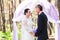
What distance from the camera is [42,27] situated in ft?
5.26

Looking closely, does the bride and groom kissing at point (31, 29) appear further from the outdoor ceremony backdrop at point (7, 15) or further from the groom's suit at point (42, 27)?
the outdoor ceremony backdrop at point (7, 15)

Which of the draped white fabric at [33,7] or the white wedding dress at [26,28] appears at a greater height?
the draped white fabric at [33,7]

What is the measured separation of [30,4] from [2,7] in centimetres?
30

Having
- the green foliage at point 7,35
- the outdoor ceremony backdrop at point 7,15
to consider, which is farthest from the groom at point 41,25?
the green foliage at point 7,35

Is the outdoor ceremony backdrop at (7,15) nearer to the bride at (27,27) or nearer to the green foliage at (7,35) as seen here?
the green foliage at (7,35)

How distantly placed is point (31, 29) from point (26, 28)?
5 centimetres

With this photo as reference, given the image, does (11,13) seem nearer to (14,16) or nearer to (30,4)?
(14,16)

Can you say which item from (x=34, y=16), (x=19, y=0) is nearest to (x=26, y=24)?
(x=34, y=16)

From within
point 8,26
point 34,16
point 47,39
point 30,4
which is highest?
point 30,4

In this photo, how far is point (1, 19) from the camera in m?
1.65

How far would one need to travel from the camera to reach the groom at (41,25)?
1599 millimetres

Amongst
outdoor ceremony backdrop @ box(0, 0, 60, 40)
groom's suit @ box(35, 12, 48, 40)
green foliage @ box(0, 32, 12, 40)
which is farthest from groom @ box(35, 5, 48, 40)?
green foliage @ box(0, 32, 12, 40)

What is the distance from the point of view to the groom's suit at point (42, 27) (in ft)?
5.24

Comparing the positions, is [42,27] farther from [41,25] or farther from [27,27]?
[27,27]
